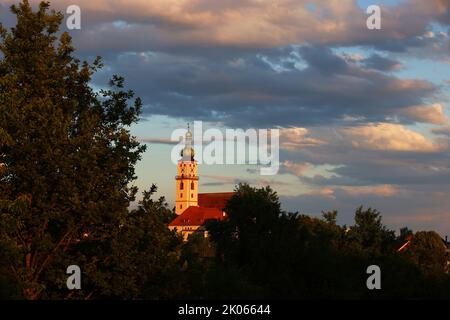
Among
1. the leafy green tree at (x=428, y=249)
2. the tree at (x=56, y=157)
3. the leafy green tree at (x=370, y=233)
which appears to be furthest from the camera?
the leafy green tree at (x=428, y=249)

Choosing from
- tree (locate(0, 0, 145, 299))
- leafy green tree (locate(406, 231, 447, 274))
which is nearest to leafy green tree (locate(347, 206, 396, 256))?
leafy green tree (locate(406, 231, 447, 274))

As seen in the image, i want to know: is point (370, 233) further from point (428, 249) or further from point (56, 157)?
point (56, 157)

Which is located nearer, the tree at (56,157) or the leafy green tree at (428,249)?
the tree at (56,157)

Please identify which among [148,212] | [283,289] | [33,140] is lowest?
[283,289]

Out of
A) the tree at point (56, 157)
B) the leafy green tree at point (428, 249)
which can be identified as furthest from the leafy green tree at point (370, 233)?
the tree at point (56, 157)

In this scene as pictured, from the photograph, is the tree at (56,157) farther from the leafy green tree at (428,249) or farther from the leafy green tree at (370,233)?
the leafy green tree at (428,249)

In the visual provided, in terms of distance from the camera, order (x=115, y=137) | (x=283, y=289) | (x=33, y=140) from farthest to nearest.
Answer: (x=283, y=289)
(x=115, y=137)
(x=33, y=140)

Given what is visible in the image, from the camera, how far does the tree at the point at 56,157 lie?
37125 mm
